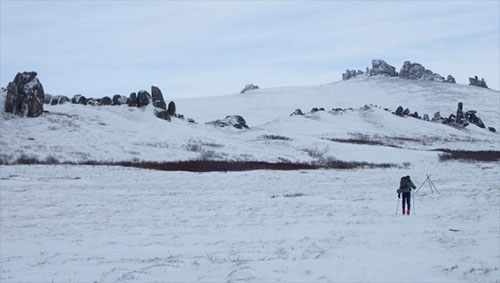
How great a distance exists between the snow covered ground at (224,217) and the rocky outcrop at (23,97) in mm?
1447

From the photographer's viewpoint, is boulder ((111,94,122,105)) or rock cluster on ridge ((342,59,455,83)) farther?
rock cluster on ridge ((342,59,455,83))

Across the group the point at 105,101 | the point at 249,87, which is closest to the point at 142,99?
the point at 105,101

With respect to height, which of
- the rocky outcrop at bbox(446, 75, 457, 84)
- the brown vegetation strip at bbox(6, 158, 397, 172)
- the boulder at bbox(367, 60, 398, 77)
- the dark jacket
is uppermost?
the boulder at bbox(367, 60, 398, 77)

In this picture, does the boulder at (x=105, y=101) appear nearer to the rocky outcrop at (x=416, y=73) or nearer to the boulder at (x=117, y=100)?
the boulder at (x=117, y=100)

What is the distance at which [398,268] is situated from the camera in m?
12.1

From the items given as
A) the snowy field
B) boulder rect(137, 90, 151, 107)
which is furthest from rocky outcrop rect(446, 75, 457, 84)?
the snowy field

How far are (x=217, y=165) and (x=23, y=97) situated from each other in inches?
895

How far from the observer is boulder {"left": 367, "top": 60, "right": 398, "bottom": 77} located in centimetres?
16093

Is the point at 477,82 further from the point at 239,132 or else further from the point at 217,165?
the point at 217,165

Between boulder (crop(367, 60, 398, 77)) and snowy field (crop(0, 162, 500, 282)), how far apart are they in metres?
137

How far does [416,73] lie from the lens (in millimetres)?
158875

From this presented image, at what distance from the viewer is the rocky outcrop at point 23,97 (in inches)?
1903

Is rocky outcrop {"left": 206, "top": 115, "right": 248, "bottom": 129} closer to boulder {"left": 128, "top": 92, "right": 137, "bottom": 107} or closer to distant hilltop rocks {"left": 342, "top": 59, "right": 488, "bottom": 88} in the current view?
boulder {"left": 128, "top": 92, "right": 137, "bottom": 107}

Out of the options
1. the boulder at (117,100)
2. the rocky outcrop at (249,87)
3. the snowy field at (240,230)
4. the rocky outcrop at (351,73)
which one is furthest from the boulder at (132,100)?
the rocky outcrop at (351,73)
